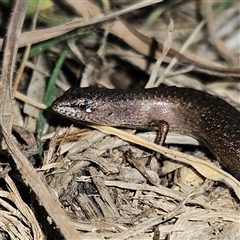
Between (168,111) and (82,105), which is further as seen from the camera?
(168,111)

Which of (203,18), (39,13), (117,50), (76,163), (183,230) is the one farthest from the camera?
(203,18)

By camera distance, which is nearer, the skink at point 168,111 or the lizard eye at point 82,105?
the skink at point 168,111

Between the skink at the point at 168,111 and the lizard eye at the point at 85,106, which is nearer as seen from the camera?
the skink at the point at 168,111

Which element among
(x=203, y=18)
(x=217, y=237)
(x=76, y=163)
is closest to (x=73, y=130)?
(x=76, y=163)

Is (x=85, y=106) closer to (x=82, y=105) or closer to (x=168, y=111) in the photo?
(x=82, y=105)

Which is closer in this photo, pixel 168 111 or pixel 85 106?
pixel 85 106

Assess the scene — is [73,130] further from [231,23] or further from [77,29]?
[231,23]

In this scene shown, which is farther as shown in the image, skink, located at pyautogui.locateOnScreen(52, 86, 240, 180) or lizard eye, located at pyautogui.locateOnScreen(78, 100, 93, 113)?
lizard eye, located at pyautogui.locateOnScreen(78, 100, 93, 113)

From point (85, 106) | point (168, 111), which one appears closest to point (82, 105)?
point (85, 106)
